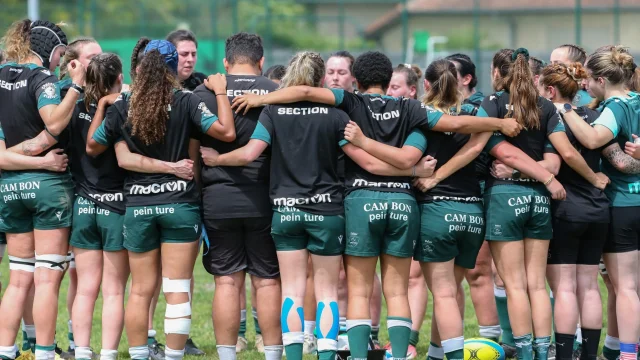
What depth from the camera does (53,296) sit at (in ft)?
22.6

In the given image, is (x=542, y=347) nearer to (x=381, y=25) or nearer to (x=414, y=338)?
(x=414, y=338)

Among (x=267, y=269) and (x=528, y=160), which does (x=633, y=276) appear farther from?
(x=267, y=269)

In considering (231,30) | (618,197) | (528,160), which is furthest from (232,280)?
(231,30)

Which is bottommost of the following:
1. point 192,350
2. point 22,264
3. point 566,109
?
point 192,350

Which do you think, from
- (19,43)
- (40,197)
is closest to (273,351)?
(40,197)

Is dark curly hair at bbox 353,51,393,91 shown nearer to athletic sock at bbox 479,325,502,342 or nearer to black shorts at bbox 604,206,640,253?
black shorts at bbox 604,206,640,253

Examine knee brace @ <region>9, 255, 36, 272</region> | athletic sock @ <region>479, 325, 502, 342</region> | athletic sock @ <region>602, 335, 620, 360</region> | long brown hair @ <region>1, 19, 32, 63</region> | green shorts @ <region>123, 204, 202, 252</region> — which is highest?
long brown hair @ <region>1, 19, 32, 63</region>

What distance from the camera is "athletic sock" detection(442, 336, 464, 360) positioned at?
6.52 meters

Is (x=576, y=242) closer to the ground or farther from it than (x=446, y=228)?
closer to the ground

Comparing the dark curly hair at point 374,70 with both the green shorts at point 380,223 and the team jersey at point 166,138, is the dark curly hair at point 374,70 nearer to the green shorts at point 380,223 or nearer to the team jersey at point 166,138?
the green shorts at point 380,223

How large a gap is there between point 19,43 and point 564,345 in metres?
4.83

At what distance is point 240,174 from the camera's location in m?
6.49

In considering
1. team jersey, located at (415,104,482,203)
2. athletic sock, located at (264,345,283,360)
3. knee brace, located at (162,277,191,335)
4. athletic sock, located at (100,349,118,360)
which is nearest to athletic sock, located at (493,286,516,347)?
team jersey, located at (415,104,482,203)

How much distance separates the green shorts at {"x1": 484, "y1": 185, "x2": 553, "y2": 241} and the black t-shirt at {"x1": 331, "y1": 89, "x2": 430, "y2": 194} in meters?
0.71
